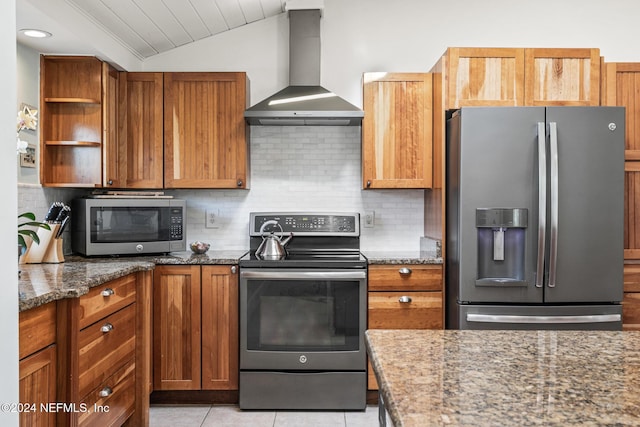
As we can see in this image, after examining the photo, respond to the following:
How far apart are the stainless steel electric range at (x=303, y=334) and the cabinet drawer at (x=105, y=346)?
2.27 feet

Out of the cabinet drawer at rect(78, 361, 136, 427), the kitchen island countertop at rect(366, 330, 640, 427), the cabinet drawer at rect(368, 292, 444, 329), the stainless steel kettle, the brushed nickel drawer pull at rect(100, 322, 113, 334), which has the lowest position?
the cabinet drawer at rect(78, 361, 136, 427)

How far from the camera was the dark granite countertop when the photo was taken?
173cm

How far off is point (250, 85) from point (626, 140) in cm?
247

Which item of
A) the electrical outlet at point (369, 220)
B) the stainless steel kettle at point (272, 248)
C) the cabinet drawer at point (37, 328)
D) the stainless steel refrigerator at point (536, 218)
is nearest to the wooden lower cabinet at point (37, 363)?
the cabinet drawer at point (37, 328)

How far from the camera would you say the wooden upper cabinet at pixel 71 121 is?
9.55 feet

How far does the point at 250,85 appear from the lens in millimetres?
3602

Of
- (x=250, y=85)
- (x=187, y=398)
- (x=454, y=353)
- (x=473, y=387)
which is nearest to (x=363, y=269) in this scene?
(x=187, y=398)

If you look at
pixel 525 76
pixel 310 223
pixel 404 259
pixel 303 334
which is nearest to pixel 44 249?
pixel 303 334

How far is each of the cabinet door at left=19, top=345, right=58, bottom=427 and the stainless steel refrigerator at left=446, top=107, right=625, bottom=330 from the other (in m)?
2.02

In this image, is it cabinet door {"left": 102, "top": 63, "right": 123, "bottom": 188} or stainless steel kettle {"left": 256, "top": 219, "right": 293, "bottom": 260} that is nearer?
cabinet door {"left": 102, "top": 63, "right": 123, "bottom": 188}

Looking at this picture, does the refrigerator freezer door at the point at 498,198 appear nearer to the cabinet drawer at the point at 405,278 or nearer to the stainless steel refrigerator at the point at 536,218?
the stainless steel refrigerator at the point at 536,218

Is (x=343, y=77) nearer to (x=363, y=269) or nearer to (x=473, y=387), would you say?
(x=363, y=269)

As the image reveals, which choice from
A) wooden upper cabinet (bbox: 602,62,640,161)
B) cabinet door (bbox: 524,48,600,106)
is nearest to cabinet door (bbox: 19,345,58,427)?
cabinet door (bbox: 524,48,600,106)

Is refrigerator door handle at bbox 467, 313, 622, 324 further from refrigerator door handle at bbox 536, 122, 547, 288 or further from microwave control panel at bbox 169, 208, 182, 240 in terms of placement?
microwave control panel at bbox 169, 208, 182, 240
